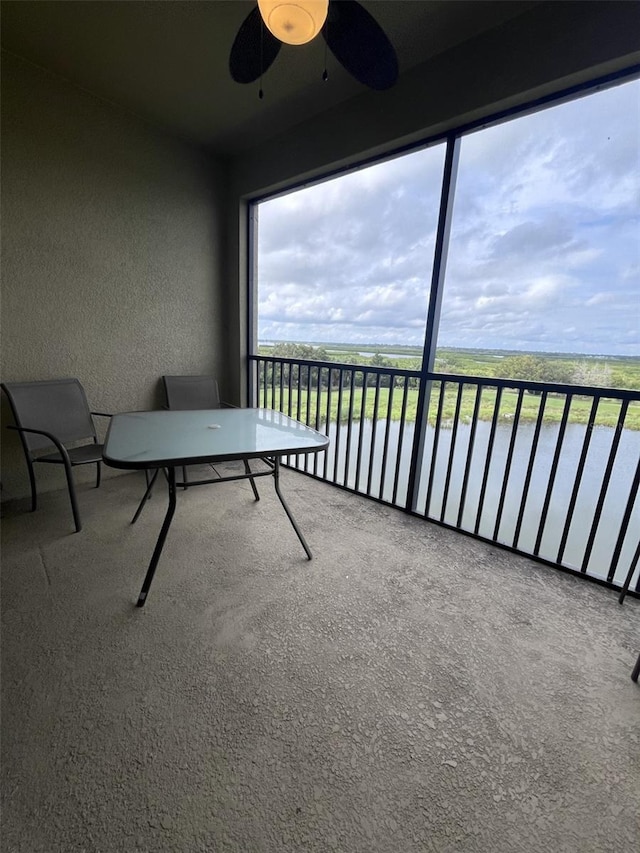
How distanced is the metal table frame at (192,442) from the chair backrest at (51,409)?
71cm

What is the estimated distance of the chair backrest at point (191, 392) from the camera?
3.03 meters

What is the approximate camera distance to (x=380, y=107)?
221cm

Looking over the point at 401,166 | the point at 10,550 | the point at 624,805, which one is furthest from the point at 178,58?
the point at 624,805

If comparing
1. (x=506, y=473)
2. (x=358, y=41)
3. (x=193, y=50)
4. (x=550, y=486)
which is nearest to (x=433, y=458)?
(x=506, y=473)

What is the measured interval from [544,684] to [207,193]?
13.2ft

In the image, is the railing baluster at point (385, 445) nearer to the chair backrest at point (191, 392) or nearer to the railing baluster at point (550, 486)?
the railing baluster at point (550, 486)

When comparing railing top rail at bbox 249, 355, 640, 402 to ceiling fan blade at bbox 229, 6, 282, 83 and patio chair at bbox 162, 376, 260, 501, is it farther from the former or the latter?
ceiling fan blade at bbox 229, 6, 282, 83

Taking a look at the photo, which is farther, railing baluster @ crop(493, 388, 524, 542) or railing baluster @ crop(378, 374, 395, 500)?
railing baluster @ crop(378, 374, 395, 500)

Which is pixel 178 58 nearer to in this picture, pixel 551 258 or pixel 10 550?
pixel 551 258

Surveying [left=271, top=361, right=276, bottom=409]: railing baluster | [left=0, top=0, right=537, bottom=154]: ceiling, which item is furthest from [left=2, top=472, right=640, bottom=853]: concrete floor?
[left=0, top=0, right=537, bottom=154]: ceiling

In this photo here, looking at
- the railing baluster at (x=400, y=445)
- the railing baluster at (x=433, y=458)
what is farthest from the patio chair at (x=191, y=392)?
the railing baluster at (x=433, y=458)

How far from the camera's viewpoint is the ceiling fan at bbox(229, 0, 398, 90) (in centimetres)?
106

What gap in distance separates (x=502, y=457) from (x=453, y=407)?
0.43m

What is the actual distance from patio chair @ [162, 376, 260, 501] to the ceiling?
1.99 metres
